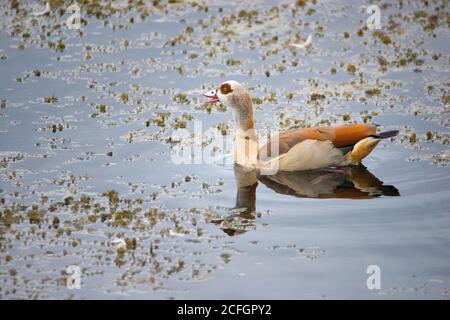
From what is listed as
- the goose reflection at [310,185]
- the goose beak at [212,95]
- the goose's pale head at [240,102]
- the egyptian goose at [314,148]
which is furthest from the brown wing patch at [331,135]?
the goose beak at [212,95]

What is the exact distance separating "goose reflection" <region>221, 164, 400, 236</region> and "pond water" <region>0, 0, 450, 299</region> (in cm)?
5

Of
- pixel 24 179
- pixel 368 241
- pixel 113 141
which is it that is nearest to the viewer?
pixel 368 241

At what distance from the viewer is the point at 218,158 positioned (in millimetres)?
17391

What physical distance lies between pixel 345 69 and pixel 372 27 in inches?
131

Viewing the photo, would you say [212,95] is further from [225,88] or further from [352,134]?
[352,134]

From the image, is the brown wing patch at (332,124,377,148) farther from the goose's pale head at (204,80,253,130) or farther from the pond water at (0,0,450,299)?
the goose's pale head at (204,80,253,130)

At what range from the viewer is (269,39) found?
2459 cm

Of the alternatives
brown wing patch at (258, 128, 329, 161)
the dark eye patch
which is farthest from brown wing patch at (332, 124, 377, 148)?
the dark eye patch

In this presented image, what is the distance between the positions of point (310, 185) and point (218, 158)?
7.20ft

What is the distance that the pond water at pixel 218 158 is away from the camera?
12195 millimetres

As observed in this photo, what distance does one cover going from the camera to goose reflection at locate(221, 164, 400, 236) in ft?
49.0

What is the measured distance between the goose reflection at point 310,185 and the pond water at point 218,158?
0.17 feet

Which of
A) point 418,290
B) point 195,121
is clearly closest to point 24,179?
point 195,121
